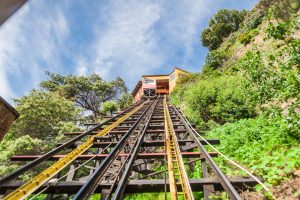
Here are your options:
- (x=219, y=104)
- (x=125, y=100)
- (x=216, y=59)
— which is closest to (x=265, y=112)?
(x=219, y=104)

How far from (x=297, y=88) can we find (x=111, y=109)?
2012 cm

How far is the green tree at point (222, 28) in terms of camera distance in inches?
1278

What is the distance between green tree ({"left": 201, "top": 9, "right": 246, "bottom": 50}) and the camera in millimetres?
32469

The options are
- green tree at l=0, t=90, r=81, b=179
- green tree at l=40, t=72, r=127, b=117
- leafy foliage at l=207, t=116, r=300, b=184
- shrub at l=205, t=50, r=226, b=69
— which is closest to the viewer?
leafy foliage at l=207, t=116, r=300, b=184

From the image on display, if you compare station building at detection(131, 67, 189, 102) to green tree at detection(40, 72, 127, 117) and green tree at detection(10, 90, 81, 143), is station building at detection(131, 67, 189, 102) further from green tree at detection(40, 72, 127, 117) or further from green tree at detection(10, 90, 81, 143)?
green tree at detection(10, 90, 81, 143)

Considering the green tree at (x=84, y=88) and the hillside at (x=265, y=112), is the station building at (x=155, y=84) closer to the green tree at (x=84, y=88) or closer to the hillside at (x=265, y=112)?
the green tree at (x=84, y=88)

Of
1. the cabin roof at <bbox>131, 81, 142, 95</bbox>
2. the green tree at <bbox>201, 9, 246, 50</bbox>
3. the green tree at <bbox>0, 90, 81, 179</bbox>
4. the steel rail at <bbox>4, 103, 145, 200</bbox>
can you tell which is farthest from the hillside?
the cabin roof at <bbox>131, 81, 142, 95</bbox>

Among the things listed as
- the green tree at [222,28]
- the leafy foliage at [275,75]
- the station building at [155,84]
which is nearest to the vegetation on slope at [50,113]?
the station building at [155,84]

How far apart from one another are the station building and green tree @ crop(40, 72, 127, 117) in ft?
16.1

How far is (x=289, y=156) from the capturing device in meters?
3.50

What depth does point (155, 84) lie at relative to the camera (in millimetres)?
29969

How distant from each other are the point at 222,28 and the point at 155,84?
13.8 m

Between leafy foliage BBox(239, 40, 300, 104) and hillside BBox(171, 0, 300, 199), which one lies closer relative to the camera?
hillside BBox(171, 0, 300, 199)

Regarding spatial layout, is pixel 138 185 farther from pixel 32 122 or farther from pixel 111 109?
pixel 111 109
